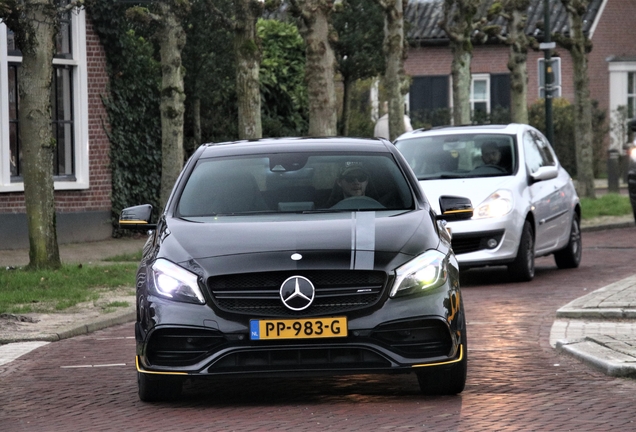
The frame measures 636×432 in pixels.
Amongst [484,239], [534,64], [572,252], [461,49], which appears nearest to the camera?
[484,239]

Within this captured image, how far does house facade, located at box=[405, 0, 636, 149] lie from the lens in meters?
46.6

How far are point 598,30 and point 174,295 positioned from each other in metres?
41.1

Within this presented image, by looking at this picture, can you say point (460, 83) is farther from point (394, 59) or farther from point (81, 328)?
point (81, 328)

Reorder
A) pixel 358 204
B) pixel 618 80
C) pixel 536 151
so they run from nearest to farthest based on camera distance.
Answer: pixel 358 204
pixel 536 151
pixel 618 80

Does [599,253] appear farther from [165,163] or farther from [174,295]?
[174,295]

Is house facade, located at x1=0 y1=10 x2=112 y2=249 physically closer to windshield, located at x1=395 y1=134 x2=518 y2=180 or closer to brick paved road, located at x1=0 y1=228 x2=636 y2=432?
windshield, located at x1=395 y1=134 x2=518 y2=180

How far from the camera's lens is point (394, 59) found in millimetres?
25703

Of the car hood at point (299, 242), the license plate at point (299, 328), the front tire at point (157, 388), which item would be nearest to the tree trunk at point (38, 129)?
the car hood at point (299, 242)

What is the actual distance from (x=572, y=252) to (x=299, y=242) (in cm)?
976

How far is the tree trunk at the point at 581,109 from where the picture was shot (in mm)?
30156

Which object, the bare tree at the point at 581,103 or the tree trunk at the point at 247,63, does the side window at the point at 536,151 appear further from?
the bare tree at the point at 581,103

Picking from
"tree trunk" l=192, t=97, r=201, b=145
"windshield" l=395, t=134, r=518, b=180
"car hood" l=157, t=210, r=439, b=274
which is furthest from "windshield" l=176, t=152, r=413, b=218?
"tree trunk" l=192, t=97, r=201, b=145

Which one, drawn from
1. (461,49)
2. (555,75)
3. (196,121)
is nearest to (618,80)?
(555,75)

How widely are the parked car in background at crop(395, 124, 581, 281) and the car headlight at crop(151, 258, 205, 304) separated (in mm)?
7334
